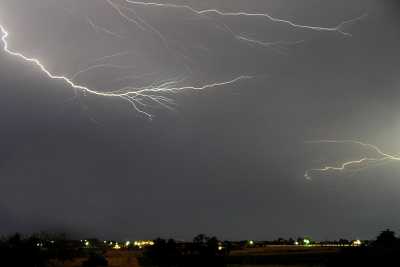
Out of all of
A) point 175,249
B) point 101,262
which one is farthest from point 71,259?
point 175,249

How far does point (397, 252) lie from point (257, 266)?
416 inches

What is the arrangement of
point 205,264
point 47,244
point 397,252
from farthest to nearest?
point 47,244 < point 205,264 < point 397,252

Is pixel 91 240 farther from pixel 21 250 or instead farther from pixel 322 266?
pixel 322 266

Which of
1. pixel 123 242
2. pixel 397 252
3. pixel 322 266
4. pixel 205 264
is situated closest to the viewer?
pixel 397 252

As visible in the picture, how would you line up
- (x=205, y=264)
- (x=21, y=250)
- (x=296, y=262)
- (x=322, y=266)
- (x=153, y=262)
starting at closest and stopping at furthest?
(x=205, y=264), (x=322, y=266), (x=21, y=250), (x=296, y=262), (x=153, y=262)

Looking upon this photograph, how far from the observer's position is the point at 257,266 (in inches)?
1236

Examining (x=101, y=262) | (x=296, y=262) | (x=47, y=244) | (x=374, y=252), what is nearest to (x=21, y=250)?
(x=101, y=262)

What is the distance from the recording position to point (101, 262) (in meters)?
35.1

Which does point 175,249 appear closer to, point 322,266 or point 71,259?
point 322,266

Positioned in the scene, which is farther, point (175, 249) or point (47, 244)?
point (47, 244)

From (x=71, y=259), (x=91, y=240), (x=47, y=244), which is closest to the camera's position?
(x=71, y=259)

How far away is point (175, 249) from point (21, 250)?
8.17 metres

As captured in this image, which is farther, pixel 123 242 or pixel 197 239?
pixel 123 242

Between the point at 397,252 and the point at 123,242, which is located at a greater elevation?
the point at 123,242
